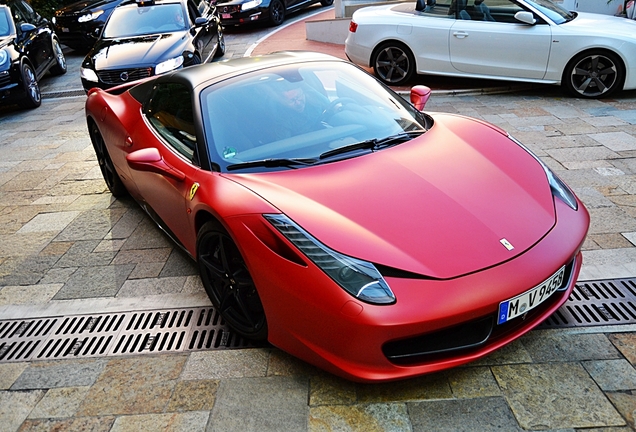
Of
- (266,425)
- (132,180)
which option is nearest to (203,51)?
(132,180)

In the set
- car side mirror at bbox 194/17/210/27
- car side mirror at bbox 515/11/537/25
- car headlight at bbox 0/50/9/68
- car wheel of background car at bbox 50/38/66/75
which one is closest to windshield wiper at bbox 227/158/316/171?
car side mirror at bbox 515/11/537/25

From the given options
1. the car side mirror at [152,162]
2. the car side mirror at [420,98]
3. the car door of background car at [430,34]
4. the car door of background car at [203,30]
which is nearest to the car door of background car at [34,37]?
the car door of background car at [203,30]

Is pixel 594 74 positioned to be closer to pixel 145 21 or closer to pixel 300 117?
pixel 300 117

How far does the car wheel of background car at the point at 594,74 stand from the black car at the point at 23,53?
8.02 m

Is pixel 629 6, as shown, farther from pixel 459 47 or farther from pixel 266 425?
pixel 266 425

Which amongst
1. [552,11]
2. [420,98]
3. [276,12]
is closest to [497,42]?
[552,11]

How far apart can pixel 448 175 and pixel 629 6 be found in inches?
373

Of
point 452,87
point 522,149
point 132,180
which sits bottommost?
point 452,87

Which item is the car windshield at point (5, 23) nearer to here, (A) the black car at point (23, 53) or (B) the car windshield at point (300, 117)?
(A) the black car at point (23, 53)

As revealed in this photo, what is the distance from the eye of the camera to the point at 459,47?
770 cm

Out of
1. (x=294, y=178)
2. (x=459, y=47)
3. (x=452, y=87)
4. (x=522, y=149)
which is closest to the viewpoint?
(x=294, y=178)

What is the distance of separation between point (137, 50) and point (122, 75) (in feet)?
1.69

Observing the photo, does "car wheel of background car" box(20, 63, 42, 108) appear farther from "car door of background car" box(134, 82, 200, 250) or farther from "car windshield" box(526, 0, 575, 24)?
"car windshield" box(526, 0, 575, 24)

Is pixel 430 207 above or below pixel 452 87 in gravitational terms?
above
